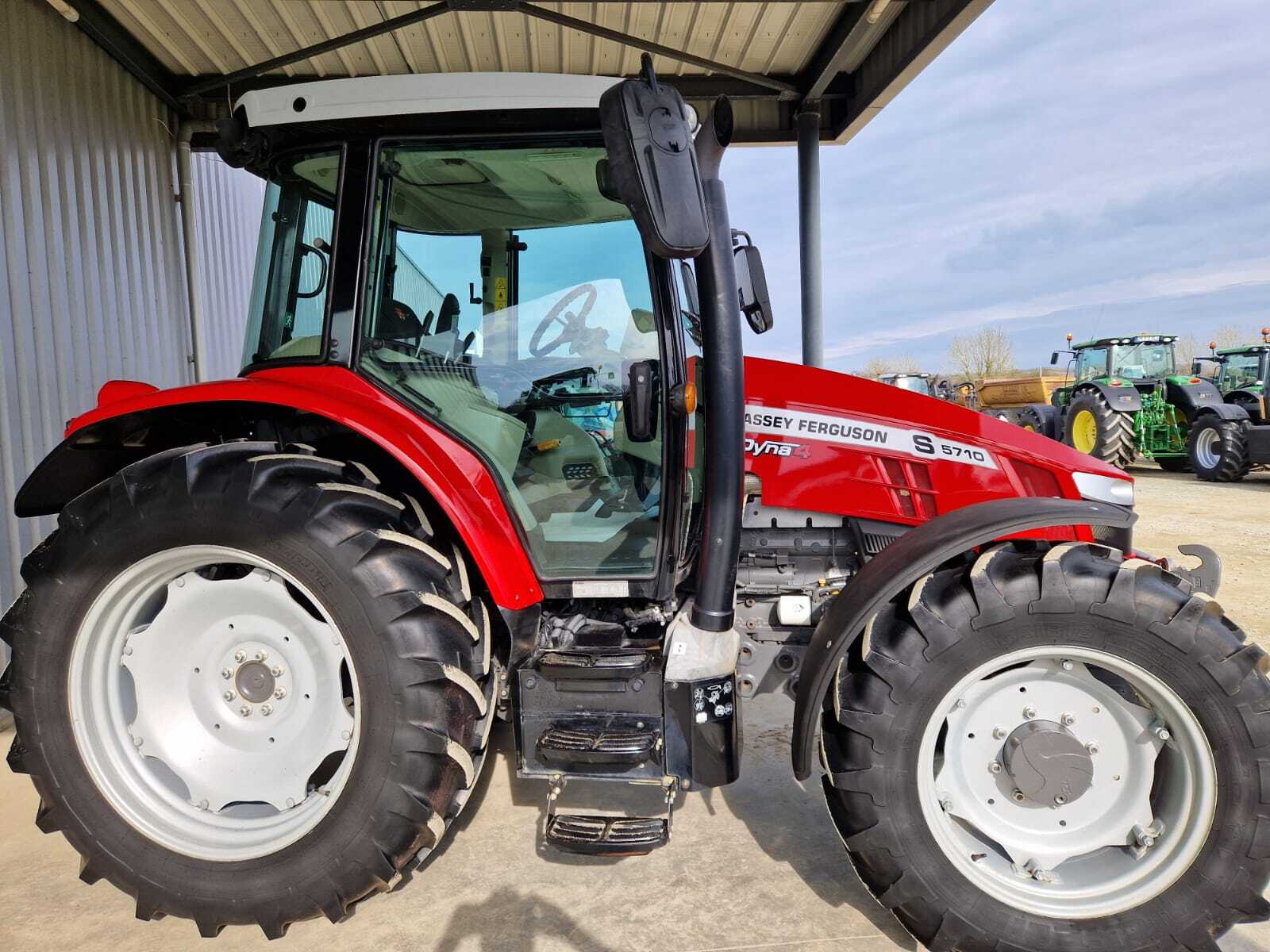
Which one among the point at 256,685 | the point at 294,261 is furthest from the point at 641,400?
the point at 256,685

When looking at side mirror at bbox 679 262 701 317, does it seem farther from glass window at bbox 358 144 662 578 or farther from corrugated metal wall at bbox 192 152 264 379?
corrugated metal wall at bbox 192 152 264 379

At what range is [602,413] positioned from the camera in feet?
7.23

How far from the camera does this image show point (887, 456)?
2.30m

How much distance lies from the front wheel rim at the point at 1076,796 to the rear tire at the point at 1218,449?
1035 cm

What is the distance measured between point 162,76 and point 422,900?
5.07m

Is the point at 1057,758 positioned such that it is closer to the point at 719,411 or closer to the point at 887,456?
the point at 887,456

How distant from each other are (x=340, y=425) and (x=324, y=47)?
3192 mm

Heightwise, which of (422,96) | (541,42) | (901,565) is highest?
(541,42)

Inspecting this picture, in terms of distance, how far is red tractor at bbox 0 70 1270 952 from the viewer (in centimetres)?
176

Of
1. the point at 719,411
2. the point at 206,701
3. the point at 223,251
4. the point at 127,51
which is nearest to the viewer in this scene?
the point at 719,411

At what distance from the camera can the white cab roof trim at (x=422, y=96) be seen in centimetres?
192

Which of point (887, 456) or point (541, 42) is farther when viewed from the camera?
point (541, 42)

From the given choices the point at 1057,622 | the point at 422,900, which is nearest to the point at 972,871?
the point at 1057,622

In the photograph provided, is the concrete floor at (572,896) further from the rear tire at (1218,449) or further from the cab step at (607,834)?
the rear tire at (1218,449)
